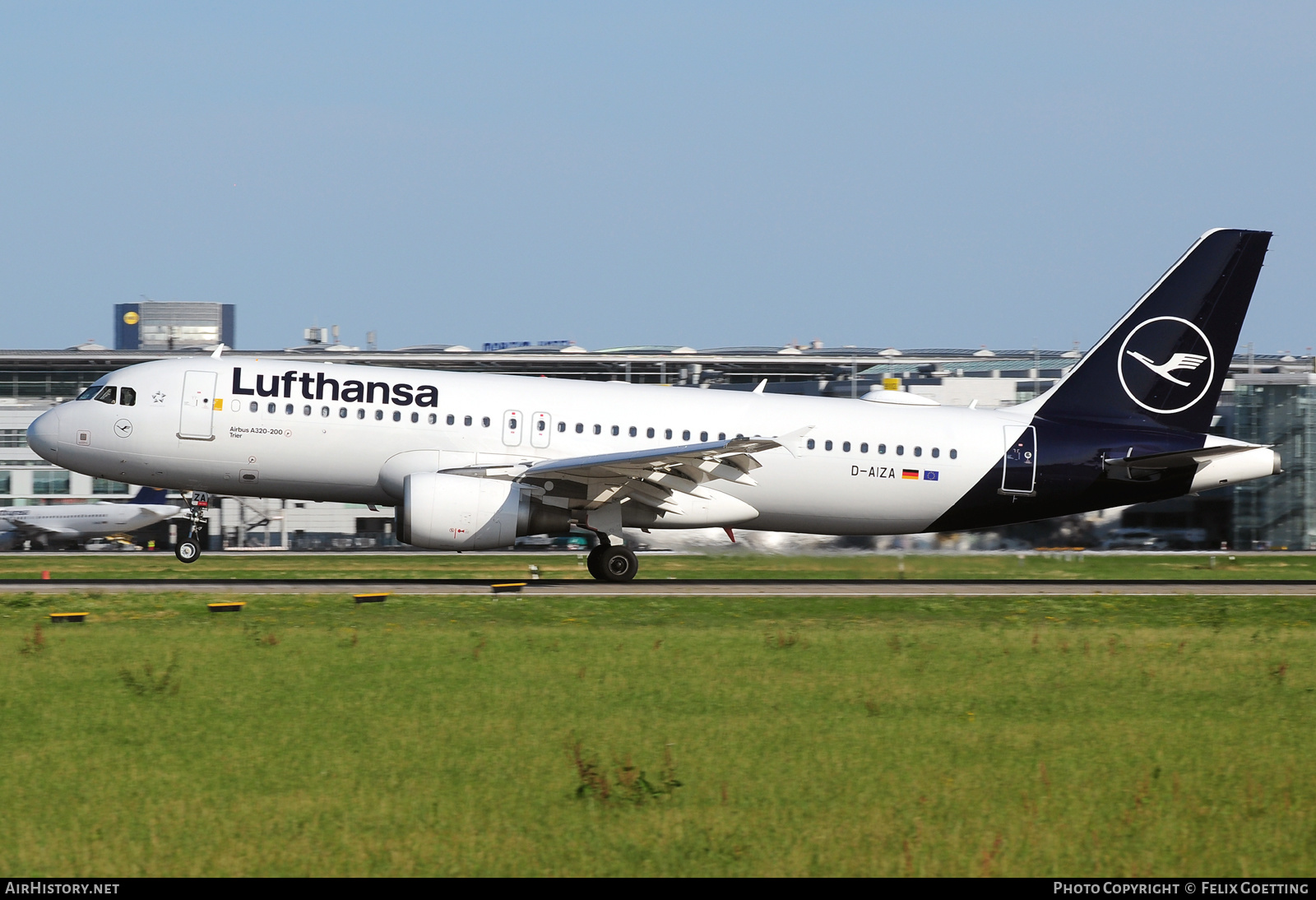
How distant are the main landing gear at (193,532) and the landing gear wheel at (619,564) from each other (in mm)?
8515

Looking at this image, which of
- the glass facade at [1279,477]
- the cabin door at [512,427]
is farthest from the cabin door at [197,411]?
the glass facade at [1279,477]

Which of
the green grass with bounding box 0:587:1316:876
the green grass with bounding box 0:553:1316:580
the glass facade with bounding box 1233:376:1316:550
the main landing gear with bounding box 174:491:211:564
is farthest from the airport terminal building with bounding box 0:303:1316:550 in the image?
the green grass with bounding box 0:587:1316:876

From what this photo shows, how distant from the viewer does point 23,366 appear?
3337 inches

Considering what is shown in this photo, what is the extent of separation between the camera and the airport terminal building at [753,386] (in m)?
66.8

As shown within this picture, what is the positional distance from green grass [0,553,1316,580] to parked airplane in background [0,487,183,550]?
38.6 feet

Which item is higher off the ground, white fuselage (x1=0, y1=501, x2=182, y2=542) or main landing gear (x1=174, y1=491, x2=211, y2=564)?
main landing gear (x1=174, y1=491, x2=211, y2=564)

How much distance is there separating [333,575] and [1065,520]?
1109 inches

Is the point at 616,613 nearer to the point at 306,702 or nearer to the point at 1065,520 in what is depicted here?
the point at 306,702

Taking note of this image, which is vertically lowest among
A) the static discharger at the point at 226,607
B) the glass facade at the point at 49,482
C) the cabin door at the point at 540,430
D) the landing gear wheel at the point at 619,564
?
the glass facade at the point at 49,482

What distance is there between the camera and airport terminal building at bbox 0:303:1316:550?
6675cm

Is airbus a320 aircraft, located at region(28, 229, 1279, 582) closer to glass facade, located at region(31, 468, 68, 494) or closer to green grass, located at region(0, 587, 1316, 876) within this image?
green grass, located at region(0, 587, 1316, 876)

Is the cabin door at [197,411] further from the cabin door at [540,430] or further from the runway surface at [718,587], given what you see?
the cabin door at [540,430]
